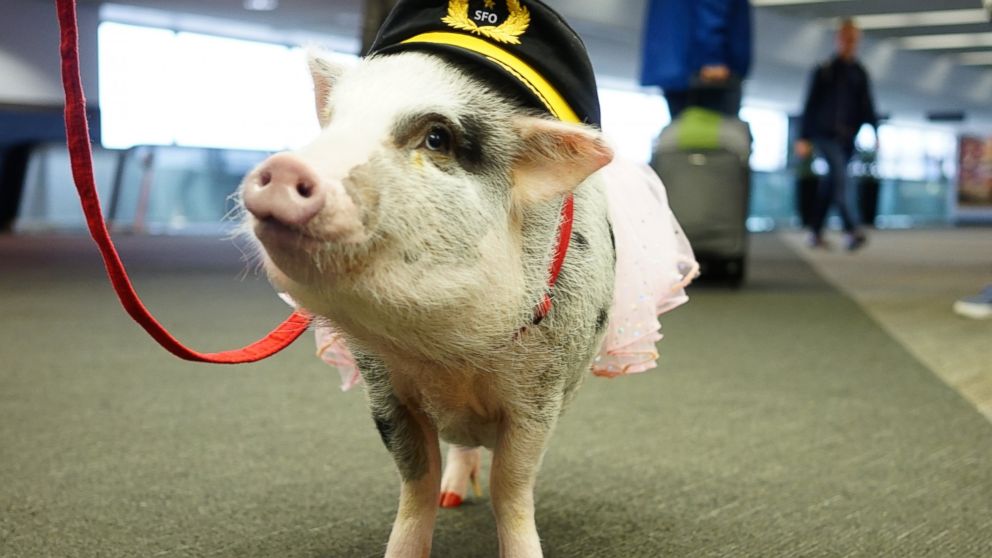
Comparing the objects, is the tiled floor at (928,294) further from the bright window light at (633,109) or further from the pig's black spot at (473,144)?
the bright window light at (633,109)

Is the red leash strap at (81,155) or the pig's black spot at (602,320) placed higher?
the red leash strap at (81,155)

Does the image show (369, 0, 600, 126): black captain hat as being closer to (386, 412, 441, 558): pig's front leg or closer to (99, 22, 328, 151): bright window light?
(386, 412, 441, 558): pig's front leg

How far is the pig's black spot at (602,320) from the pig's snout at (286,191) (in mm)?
476

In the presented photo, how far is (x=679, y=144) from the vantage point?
450 cm

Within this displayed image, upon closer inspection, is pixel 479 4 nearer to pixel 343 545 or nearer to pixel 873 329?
pixel 343 545

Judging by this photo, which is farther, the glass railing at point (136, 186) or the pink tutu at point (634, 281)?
the glass railing at point (136, 186)

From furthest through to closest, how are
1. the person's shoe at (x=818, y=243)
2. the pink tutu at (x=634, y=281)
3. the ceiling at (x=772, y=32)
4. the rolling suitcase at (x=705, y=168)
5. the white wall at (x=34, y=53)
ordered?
the ceiling at (x=772, y=32), the white wall at (x=34, y=53), the person's shoe at (x=818, y=243), the rolling suitcase at (x=705, y=168), the pink tutu at (x=634, y=281)

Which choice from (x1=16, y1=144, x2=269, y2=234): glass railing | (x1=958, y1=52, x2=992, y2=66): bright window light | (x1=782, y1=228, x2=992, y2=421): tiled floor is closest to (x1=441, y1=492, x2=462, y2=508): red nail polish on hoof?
(x1=782, y1=228, x2=992, y2=421): tiled floor

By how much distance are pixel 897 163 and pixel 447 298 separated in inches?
853

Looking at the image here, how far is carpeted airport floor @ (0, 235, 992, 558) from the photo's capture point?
1.46 meters

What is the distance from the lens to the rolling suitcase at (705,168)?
449cm

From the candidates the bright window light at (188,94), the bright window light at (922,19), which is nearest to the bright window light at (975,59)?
the bright window light at (922,19)

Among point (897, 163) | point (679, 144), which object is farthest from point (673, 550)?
point (897, 163)

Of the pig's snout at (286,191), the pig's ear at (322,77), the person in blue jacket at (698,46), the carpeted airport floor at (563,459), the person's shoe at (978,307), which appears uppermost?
the person in blue jacket at (698,46)
